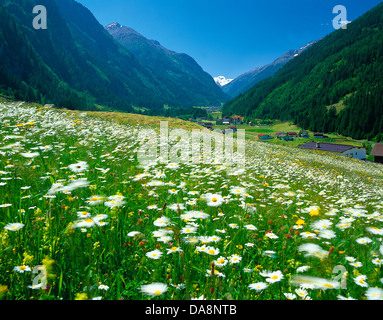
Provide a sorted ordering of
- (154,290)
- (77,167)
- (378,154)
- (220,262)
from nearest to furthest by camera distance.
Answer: (154,290), (220,262), (77,167), (378,154)

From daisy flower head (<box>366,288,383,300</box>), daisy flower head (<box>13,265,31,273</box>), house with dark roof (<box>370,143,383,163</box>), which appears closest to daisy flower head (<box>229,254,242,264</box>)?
daisy flower head (<box>366,288,383,300</box>)

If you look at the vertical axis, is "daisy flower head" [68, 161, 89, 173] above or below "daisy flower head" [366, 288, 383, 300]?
above

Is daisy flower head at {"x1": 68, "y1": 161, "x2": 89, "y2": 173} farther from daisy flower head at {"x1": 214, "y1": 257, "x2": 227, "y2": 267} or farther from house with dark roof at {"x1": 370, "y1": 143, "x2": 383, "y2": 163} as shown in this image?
house with dark roof at {"x1": 370, "y1": 143, "x2": 383, "y2": 163}

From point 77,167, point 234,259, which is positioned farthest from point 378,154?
point 77,167

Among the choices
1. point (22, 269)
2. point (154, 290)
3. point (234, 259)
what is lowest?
point (234, 259)

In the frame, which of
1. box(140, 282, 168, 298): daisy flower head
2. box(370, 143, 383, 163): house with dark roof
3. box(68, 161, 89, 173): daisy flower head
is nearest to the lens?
box(140, 282, 168, 298): daisy flower head

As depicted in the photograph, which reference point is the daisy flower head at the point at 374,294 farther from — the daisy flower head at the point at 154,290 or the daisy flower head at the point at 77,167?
the daisy flower head at the point at 77,167

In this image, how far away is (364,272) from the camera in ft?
Answer: 7.73

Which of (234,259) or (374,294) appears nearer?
(374,294)

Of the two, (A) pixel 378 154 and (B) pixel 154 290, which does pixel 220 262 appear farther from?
(A) pixel 378 154

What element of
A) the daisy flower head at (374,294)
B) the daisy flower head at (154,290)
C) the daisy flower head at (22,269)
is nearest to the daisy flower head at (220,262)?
Result: the daisy flower head at (154,290)
